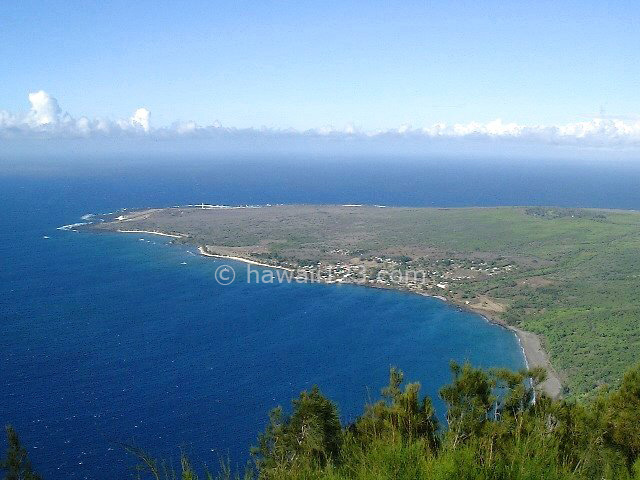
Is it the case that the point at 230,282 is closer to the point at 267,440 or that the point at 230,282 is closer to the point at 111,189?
the point at 267,440

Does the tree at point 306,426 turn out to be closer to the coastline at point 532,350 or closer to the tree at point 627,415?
the tree at point 627,415

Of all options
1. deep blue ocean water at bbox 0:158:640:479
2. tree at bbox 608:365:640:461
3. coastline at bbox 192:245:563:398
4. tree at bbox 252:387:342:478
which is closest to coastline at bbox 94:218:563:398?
coastline at bbox 192:245:563:398

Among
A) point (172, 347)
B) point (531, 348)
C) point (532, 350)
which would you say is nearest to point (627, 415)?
point (532, 350)

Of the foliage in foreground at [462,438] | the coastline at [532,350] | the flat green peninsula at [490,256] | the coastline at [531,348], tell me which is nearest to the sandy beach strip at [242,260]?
the flat green peninsula at [490,256]

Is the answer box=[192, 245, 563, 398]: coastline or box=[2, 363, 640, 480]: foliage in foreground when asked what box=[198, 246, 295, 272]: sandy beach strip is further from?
box=[2, 363, 640, 480]: foliage in foreground

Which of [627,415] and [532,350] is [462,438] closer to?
[627,415]

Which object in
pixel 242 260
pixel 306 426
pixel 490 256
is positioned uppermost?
pixel 306 426

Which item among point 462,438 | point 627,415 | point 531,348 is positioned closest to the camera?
point 462,438
